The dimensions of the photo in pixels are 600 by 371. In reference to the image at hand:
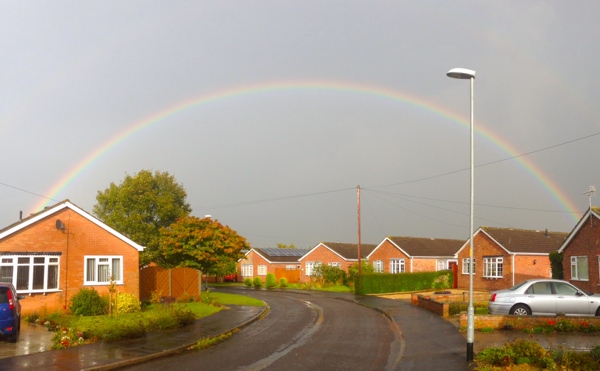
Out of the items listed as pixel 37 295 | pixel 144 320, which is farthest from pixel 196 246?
pixel 144 320

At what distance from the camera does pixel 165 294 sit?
3500 centimetres

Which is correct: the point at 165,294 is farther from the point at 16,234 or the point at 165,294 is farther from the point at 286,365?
the point at 286,365

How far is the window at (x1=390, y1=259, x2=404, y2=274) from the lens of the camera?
2346 inches

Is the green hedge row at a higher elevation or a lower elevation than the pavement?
lower

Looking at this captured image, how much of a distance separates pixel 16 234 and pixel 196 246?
12849 millimetres

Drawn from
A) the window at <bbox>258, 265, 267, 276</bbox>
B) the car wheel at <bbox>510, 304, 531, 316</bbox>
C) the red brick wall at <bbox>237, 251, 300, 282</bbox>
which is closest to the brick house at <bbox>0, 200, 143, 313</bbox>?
the car wheel at <bbox>510, 304, 531, 316</bbox>

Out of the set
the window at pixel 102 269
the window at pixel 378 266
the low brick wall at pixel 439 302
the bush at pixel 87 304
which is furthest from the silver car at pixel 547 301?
the window at pixel 378 266

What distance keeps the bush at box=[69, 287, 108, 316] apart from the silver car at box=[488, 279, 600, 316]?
53.8ft

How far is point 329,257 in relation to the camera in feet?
222

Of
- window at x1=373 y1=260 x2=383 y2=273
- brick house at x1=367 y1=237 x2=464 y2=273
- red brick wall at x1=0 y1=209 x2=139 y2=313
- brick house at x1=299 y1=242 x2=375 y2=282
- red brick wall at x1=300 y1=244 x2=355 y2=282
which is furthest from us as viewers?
brick house at x1=299 y1=242 x2=375 y2=282

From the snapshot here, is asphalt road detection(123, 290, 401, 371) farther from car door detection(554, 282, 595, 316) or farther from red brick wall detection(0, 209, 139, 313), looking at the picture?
red brick wall detection(0, 209, 139, 313)

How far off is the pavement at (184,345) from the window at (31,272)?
11.9ft

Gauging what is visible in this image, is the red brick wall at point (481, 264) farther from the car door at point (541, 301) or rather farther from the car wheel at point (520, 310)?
the car wheel at point (520, 310)

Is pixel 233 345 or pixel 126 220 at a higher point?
pixel 126 220
